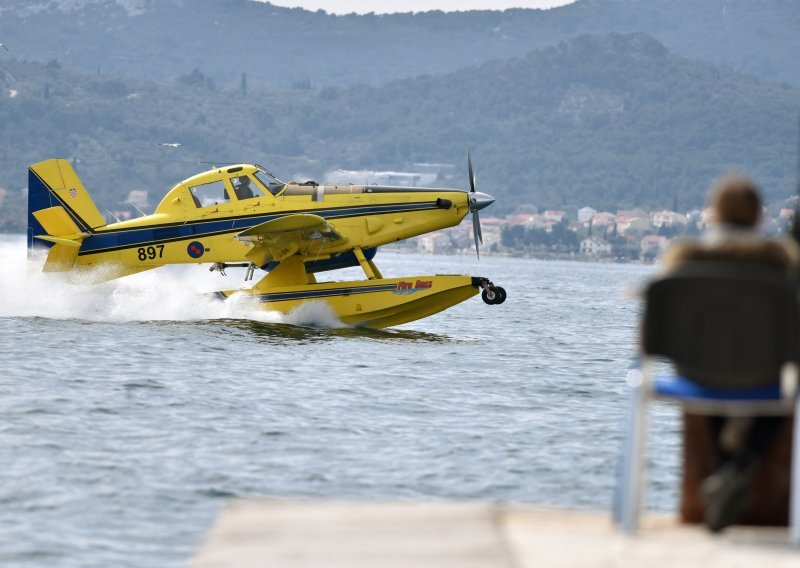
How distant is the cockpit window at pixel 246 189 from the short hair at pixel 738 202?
18.7m

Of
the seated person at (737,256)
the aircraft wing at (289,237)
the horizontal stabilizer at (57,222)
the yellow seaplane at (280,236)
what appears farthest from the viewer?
the horizontal stabilizer at (57,222)

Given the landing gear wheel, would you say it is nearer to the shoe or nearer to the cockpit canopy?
the cockpit canopy

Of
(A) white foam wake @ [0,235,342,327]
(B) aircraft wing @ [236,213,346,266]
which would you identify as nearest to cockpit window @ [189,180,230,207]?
(B) aircraft wing @ [236,213,346,266]

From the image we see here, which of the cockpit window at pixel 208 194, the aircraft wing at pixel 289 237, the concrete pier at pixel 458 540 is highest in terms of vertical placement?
the concrete pier at pixel 458 540

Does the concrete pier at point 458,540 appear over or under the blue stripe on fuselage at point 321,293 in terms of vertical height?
over

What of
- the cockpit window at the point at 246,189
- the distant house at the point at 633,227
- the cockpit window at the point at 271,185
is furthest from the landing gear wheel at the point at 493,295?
the distant house at the point at 633,227

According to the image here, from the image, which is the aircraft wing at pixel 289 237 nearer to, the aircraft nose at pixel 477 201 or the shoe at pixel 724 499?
the aircraft nose at pixel 477 201

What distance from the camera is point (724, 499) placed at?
5.21 metres

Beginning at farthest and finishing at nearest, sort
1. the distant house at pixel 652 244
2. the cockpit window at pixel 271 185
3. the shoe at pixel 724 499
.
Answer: the distant house at pixel 652 244
the cockpit window at pixel 271 185
the shoe at pixel 724 499

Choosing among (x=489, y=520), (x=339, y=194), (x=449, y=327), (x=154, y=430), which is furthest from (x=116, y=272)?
(x=489, y=520)

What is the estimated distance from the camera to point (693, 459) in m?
5.58

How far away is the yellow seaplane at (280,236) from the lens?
2308cm

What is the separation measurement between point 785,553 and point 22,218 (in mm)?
158001

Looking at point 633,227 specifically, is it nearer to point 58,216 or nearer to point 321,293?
point 58,216
